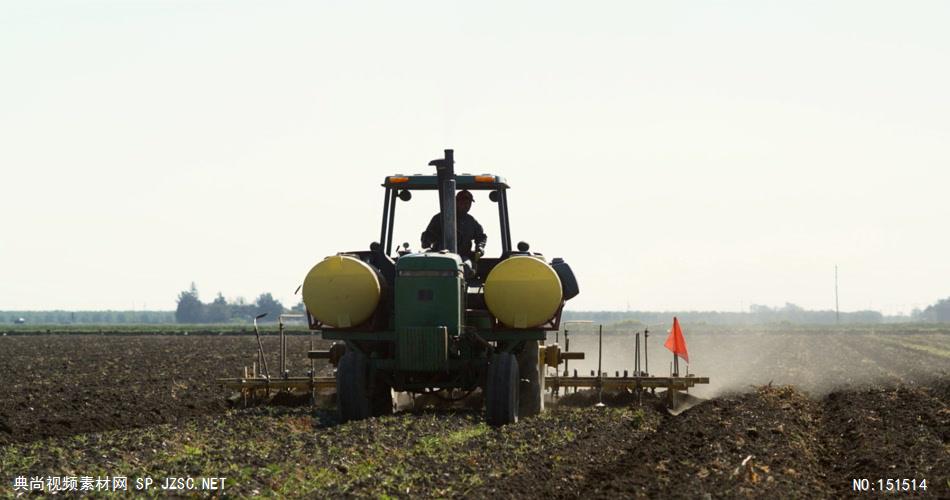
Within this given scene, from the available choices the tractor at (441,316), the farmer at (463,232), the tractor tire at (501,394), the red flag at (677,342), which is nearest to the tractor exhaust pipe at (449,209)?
the tractor at (441,316)

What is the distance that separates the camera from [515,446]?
1362 centimetres

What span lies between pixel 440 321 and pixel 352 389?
4.85 ft

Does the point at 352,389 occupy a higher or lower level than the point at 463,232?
lower

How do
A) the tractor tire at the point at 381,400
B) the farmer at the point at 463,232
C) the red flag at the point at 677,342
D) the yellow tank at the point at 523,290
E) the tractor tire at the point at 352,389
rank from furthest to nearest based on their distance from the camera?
the red flag at the point at 677,342 → the farmer at the point at 463,232 → the tractor tire at the point at 381,400 → the yellow tank at the point at 523,290 → the tractor tire at the point at 352,389

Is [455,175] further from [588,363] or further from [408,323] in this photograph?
[588,363]

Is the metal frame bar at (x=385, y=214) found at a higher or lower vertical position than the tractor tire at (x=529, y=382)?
higher

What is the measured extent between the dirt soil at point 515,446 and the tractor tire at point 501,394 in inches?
9.9

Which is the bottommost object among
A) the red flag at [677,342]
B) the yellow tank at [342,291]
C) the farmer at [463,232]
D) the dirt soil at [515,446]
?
the dirt soil at [515,446]

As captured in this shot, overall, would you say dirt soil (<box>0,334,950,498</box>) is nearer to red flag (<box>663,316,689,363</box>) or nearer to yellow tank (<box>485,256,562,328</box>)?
red flag (<box>663,316,689,363</box>)

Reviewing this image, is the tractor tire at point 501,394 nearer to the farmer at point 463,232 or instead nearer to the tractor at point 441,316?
the tractor at point 441,316

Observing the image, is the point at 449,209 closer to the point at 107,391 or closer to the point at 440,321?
the point at 440,321

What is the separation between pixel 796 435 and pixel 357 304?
5841 mm

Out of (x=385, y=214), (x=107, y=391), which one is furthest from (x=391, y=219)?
(x=107, y=391)

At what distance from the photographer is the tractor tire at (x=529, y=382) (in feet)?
56.5
